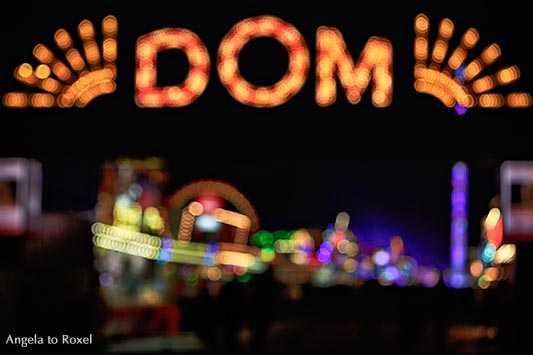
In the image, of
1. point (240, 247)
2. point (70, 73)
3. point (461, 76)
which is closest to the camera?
point (461, 76)

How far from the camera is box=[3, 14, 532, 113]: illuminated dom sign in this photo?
8.65m

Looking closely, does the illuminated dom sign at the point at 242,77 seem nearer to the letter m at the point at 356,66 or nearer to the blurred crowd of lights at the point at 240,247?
the letter m at the point at 356,66

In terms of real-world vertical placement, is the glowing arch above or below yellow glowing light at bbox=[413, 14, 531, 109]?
below

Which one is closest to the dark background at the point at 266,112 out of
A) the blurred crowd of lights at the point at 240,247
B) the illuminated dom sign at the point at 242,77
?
the illuminated dom sign at the point at 242,77

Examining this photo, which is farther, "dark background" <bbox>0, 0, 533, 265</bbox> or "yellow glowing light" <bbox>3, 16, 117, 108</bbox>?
"yellow glowing light" <bbox>3, 16, 117, 108</bbox>

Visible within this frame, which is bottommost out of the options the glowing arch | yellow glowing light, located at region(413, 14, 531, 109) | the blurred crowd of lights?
the blurred crowd of lights

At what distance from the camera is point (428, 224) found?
1059 inches

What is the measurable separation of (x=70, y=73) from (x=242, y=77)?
153 cm

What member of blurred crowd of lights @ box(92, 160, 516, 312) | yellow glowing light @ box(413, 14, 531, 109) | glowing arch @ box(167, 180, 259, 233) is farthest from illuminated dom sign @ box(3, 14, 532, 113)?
glowing arch @ box(167, 180, 259, 233)

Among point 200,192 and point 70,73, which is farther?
point 200,192

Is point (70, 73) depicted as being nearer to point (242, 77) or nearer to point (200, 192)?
point (242, 77)

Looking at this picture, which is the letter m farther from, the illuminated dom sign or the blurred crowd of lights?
the blurred crowd of lights

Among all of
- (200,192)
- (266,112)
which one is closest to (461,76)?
(266,112)

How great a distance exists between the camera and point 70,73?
8781mm
